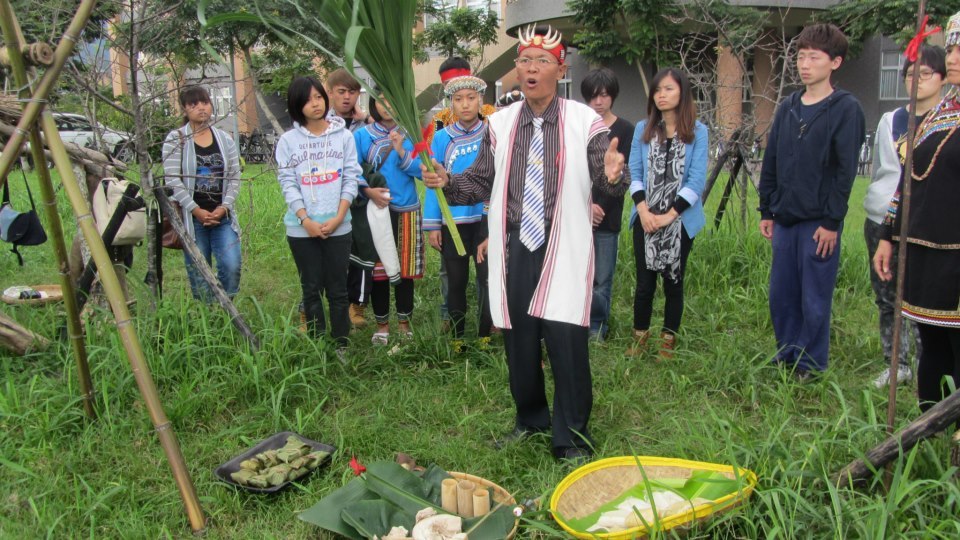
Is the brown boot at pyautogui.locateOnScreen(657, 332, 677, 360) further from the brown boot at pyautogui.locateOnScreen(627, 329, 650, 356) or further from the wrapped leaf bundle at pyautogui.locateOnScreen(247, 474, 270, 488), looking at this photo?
the wrapped leaf bundle at pyautogui.locateOnScreen(247, 474, 270, 488)

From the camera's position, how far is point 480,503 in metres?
2.70

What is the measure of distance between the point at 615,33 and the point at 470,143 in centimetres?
1496

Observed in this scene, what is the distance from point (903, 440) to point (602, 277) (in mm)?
2526

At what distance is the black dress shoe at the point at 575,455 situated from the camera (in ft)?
10.4

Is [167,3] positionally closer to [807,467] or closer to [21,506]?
[21,506]

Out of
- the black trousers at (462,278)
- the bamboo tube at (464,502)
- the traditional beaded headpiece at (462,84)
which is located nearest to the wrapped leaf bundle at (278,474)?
the bamboo tube at (464,502)

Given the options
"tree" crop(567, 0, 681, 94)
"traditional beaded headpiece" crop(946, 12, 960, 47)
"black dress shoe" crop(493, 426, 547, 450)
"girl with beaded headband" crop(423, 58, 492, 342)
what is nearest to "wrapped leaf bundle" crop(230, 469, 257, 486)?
"black dress shoe" crop(493, 426, 547, 450)

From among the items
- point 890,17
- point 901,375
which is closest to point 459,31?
point 890,17

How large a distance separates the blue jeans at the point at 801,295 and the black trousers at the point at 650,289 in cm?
55

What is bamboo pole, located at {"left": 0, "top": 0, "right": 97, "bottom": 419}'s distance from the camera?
2.88 m

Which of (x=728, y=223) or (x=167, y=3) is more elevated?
(x=167, y=3)

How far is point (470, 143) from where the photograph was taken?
15.0 feet

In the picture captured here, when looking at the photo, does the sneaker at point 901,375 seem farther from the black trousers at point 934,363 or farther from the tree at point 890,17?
the tree at point 890,17

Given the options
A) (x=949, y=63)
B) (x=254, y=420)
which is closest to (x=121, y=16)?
(x=254, y=420)
